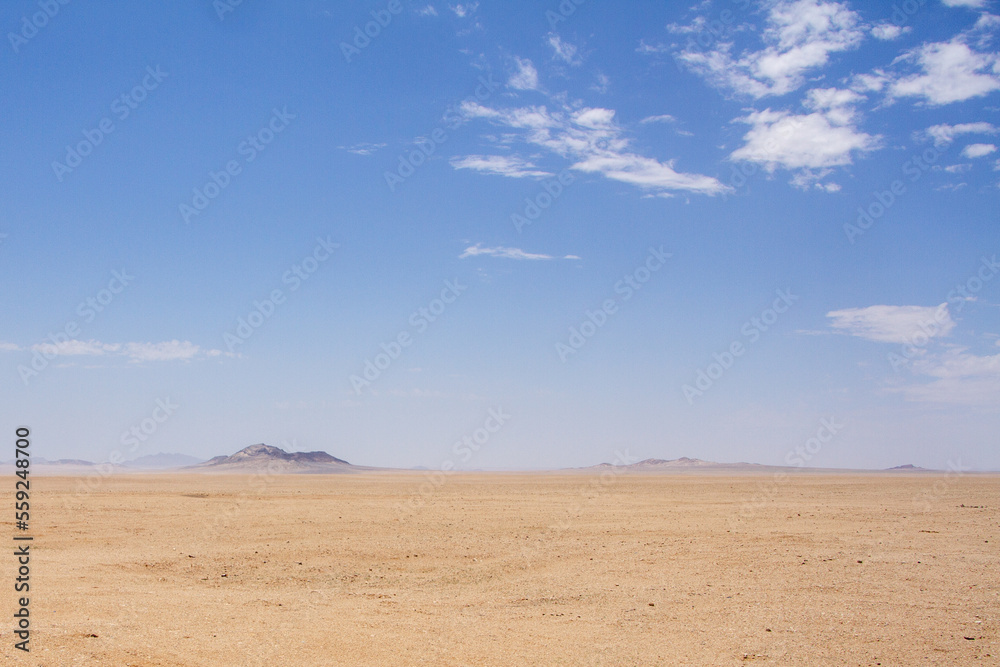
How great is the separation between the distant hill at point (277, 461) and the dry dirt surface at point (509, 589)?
124m

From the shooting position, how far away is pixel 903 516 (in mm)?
28250

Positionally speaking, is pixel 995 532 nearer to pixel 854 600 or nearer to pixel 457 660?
pixel 854 600

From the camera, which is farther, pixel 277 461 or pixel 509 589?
pixel 277 461

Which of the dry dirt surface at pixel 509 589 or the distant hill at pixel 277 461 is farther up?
the dry dirt surface at pixel 509 589

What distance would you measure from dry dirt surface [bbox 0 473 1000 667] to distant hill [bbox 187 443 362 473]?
124m

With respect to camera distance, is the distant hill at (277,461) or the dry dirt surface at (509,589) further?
the distant hill at (277,461)

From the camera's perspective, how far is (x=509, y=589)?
1489 cm

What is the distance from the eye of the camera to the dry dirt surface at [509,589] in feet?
33.1

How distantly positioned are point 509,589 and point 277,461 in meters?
148

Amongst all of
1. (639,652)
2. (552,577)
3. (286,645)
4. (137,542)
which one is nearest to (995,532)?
(552,577)

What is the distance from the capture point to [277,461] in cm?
15275

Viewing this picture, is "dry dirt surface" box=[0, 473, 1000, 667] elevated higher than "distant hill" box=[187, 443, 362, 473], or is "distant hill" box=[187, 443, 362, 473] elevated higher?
"dry dirt surface" box=[0, 473, 1000, 667]

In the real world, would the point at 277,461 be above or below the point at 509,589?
below

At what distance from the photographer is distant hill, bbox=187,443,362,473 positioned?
14662 centimetres
